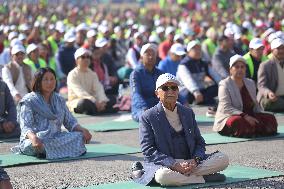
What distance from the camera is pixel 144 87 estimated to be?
1198 centimetres

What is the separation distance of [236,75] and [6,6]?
23655 millimetres

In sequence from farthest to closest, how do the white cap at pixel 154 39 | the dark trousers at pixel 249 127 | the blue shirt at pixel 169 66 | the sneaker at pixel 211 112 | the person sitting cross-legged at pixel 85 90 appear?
1. the white cap at pixel 154 39
2. the blue shirt at pixel 169 66
3. the person sitting cross-legged at pixel 85 90
4. the sneaker at pixel 211 112
5. the dark trousers at pixel 249 127

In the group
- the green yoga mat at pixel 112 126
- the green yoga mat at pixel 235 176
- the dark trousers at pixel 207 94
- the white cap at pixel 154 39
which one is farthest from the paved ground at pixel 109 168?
the white cap at pixel 154 39

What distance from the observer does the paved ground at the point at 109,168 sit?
25.4 feet

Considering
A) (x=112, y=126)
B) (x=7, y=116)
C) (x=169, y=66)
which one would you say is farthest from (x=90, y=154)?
(x=169, y=66)

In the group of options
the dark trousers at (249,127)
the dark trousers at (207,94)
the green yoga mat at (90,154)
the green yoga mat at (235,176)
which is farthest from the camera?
the dark trousers at (207,94)

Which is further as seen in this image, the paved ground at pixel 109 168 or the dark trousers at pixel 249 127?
the dark trousers at pixel 249 127

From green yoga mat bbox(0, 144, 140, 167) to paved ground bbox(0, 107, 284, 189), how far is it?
0.17 meters

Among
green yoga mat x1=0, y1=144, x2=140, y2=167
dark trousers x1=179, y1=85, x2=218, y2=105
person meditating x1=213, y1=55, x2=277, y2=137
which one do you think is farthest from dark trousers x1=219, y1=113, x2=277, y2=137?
dark trousers x1=179, y1=85, x2=218, y2=105

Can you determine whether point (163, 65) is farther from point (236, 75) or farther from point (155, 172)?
point (155, 172)

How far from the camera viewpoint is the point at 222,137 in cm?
1077

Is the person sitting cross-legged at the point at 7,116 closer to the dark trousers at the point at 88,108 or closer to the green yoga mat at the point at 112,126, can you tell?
the green yoga mat at the point at 112,126

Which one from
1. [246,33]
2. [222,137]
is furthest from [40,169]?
[246,33]

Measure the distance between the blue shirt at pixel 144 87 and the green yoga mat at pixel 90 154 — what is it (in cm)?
178
